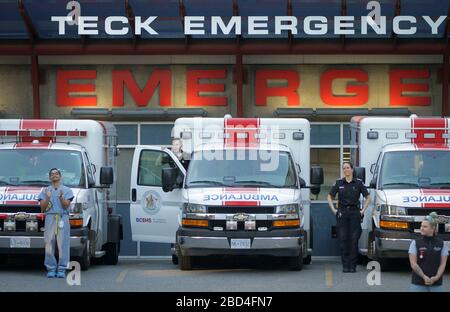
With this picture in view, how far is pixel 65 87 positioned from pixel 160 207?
9851 mm

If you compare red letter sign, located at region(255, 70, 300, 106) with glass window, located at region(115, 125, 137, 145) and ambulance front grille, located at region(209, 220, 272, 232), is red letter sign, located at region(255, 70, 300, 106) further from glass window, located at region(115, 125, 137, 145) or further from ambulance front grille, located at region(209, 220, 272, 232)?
ambulance front grille, located at region(209, 220, 272, 232)

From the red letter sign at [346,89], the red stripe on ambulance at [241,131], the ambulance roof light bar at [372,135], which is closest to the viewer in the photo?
the red stripe on ambulance at [241,131]

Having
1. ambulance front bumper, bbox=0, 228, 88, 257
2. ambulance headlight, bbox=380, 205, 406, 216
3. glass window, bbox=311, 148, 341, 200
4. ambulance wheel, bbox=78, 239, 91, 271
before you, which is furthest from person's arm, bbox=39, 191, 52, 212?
glass window, bbox=311, 148, 341, 200

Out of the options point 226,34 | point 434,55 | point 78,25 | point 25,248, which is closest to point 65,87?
point 78,25

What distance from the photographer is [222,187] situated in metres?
18.3

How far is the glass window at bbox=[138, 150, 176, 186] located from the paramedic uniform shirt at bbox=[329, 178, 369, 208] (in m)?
3.22

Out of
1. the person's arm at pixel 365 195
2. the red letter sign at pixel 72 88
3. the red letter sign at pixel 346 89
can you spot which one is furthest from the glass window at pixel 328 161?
the person's arm at pixel 365 195

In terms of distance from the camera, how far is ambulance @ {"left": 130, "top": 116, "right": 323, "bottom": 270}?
703 inches

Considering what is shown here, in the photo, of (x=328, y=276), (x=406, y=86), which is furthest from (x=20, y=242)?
(x=406, y=86)

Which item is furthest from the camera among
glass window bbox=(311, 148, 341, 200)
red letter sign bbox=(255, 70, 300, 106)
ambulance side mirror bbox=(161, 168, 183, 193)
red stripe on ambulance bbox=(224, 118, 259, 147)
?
red letter sign bbox=(255, 70, 300, 106)

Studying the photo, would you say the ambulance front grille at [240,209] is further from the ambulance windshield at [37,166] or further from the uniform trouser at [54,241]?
the ambulance windshield at [37,166]

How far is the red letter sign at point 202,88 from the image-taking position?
2909cm

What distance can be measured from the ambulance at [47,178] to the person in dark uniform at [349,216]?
3.80 m

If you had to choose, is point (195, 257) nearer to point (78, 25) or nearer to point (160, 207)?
point (160, 207)
